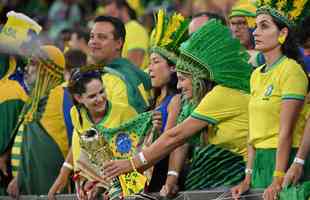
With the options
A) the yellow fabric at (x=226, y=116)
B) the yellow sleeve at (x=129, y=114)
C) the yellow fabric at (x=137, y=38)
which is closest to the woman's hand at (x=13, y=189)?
the yellow sleeve at (x=129, y=114)

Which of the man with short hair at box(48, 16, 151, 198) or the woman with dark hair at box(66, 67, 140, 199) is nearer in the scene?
the woman with dark hair at box(66, 67, 140, 199)

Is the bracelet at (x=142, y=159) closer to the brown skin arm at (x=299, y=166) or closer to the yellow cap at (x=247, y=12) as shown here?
the brown skin arm at (x=299, y=166)

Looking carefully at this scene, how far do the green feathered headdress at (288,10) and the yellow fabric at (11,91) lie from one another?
3.37 m

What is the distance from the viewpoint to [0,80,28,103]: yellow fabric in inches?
408

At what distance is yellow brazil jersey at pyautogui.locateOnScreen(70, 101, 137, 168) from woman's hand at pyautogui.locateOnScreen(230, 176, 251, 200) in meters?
1.51

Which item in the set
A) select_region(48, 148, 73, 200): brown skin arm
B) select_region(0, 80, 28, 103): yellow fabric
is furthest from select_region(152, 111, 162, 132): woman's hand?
select_region(0, 80, 28, 103): yellow fabric

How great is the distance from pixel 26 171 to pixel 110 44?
55.0 inches

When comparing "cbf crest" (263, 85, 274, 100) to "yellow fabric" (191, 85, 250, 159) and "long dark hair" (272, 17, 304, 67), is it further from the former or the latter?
"yellow fabric" (191, 85, 250, 159)

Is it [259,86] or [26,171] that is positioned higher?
[259,86]

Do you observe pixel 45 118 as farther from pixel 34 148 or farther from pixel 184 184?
pixel 184 184

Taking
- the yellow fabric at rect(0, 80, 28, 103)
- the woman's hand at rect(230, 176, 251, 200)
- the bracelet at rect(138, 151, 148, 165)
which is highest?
the yellow fabric at rect(0, 80, 28, 103)

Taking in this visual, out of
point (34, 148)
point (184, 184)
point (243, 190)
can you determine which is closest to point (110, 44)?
point (34, 148)

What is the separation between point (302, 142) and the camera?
7344 millimetres

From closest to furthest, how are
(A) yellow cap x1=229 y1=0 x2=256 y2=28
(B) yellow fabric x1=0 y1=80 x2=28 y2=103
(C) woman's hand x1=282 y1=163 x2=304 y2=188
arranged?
(C) woman's hand x1=282 y1=163 x2=304 y2=188 < (A) yellow cap x1=229 y1=0 x2=256 y2=28 < (B) yellow fabric x1=0 y1=80 x2=28 y2=103
